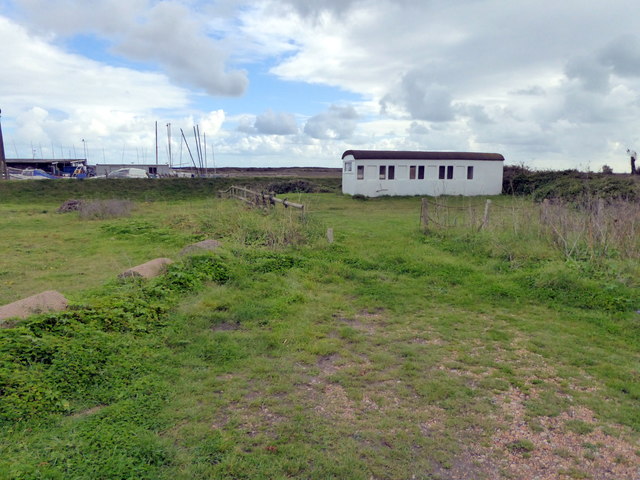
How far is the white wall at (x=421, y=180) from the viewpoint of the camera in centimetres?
2802

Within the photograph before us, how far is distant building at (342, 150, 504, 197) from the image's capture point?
91.8 ft

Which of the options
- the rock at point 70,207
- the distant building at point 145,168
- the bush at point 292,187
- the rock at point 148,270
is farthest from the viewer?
the distant building at point 145,168

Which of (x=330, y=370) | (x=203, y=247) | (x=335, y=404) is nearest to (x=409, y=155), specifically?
(x=203, y=247)

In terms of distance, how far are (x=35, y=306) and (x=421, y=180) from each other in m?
26.0

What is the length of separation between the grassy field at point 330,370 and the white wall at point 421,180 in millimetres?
19695

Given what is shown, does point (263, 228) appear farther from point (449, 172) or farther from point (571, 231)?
point (449, 172)

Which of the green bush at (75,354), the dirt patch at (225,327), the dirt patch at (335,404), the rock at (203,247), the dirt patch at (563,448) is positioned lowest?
the dirt patch at (563,448)

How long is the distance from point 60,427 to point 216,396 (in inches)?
45.3

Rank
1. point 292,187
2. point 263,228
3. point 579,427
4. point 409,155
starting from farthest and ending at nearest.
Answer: point 292,187
point 409,155
point 263,228
point 579,427

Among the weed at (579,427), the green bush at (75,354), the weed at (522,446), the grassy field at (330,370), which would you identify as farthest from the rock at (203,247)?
the weed at (579,427)

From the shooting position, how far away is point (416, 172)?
2858cm

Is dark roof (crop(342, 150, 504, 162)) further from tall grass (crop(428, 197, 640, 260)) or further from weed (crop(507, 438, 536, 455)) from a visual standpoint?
weed (crop(507, 438, 536, 455))

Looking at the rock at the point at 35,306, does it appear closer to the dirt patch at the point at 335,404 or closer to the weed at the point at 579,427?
the dirt patch at the point at 335,404

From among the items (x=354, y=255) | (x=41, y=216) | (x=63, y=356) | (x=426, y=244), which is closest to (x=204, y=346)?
(x=63, y=356)
